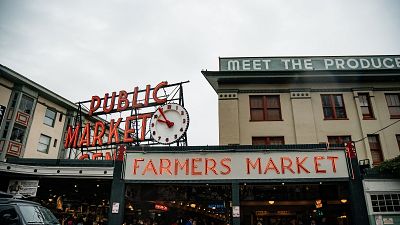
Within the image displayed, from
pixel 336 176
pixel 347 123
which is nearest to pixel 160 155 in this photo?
pixel 336 176

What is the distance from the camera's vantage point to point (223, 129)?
68.1 feet

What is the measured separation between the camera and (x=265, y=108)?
71.0ft

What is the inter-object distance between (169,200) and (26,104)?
76.5 ft

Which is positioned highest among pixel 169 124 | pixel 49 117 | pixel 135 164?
pixel 49 117

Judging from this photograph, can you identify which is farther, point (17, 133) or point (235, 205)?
point (17, 133)

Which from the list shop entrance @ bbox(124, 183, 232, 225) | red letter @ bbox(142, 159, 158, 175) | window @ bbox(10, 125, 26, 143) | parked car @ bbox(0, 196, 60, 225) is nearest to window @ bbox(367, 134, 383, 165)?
shop entrance @ bbox(124, 183, 232, 225)

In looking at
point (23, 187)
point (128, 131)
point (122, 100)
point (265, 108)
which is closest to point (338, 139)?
point (265, 108)

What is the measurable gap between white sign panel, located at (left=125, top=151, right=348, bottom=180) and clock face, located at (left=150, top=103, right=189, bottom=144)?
4359 mm

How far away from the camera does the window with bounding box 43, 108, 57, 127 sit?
35.7 meters

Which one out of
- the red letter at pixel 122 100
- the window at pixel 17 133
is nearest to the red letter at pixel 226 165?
the red letter at pixel 122 100

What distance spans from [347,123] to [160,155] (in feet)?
46.3

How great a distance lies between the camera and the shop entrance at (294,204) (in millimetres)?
20714

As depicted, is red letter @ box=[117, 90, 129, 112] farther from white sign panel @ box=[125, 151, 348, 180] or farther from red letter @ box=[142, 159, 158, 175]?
red letter @ box=[142, 159, 158, 175]

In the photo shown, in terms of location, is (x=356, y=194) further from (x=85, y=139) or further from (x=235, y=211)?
(x=85, y=139)
